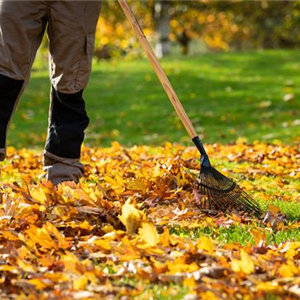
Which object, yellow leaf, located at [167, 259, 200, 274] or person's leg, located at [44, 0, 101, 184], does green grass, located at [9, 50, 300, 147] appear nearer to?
person's leg, located at [44, 0, 101, 184]

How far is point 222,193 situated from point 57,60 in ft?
4.25

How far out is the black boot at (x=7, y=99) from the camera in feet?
13.4

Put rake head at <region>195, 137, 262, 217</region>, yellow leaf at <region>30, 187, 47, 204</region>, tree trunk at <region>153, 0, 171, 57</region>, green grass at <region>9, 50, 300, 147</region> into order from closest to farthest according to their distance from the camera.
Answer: yellow leaf at <region>30, 187, 47, 204</region>, rake head at <region>195, 137, 262, 217</region>, green grass at <region>9, 50, 300, 147</region>, tree trunk at <region>153, 0, 171, 57</region>

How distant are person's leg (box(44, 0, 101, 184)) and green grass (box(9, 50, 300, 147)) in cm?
498

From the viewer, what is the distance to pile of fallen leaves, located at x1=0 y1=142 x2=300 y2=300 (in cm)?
262

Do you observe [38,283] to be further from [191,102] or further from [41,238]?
[191,102]

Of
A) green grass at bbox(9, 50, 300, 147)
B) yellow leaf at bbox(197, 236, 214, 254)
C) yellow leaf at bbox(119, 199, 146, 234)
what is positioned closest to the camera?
yellow leaf at bbox(197, 236, 214, 254)

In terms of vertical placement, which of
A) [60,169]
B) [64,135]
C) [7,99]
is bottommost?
[60,169]

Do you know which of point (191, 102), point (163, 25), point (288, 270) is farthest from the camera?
point (163, 25)

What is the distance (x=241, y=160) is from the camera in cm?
618

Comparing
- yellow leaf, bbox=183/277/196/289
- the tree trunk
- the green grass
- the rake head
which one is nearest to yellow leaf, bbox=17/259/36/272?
yellow leaf, bbox=183/277/196/289

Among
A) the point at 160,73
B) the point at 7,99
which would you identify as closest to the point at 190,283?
the point at 160,73

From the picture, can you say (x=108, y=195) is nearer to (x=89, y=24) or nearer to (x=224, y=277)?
(x=89, y=24)

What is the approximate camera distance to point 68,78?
428cm
